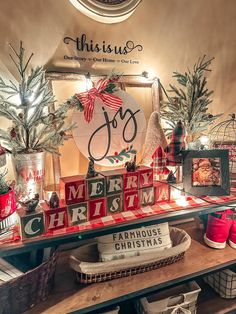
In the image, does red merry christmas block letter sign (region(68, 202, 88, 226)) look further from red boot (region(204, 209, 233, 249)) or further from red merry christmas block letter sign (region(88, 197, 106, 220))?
red boot (region(204, 209, 233, 249))

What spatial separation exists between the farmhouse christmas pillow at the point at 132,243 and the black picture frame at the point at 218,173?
0.83 ft

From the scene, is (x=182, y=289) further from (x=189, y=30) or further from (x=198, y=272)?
(x=189, y=30)

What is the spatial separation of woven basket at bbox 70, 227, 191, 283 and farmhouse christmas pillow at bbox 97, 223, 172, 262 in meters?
0.03

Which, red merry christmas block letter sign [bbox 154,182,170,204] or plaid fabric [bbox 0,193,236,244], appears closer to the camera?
plaid fabric [bbox 0,193,236,244]

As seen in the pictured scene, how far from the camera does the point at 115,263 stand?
100 centimetres

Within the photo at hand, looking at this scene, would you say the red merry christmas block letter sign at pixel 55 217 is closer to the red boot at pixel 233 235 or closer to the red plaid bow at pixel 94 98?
the red plaid bow at pixel 94 98

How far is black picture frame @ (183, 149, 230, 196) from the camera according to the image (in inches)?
43.6

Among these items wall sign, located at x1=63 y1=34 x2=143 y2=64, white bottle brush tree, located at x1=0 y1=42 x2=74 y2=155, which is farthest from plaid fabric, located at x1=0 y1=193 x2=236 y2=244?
wall sign, located at x1=63 y1=34 x2=143 y2=64

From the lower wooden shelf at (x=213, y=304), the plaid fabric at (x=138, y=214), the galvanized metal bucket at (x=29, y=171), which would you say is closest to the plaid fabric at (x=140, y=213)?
the plaid fabric at (x=138, y=214)

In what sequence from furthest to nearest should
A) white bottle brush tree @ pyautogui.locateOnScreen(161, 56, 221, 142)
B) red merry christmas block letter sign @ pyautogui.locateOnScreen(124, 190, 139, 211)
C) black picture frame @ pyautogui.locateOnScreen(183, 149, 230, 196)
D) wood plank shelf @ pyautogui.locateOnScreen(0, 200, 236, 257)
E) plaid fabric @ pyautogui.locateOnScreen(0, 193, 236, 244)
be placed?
white bottle brush tree @ pyautogui.locateOnScreen(161, 56, 221, 142), black picture frame @ pyautogui.locateOnScreen(183, 149, 230, 196), red merry christmas block letter sign @ pyautogui.locateOnScreen(124, 190, 139, 211), plaid fabric @ pyautogui.locateOnScreen(0, 193, 236, 244), wood plank shelf @ pyautogui.locateOnScreen(0, 200, 236, 257)

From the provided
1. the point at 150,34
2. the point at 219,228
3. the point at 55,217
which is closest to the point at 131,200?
the point at 55,217

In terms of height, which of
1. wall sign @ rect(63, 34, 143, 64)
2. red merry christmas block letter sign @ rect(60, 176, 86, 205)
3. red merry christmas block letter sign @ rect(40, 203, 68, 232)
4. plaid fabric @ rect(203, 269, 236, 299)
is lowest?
plaid fabric @ rect(203, 269, 236, 299)

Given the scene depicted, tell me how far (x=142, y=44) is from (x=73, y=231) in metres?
0.97

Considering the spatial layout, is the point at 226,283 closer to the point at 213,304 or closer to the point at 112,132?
the point at 213,304
